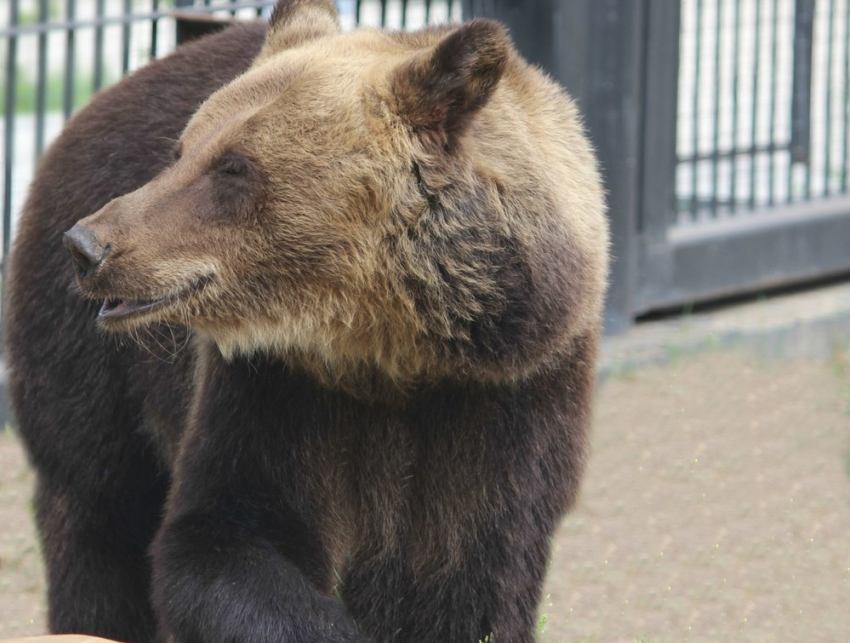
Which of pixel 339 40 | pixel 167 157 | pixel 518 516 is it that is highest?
pixel 339 40

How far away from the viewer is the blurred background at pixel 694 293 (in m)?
5.61

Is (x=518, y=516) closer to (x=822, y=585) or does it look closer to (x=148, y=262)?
(x=148, y=262)

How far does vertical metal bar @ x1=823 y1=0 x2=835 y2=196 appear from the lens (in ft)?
31.2

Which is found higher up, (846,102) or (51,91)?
(846,102)

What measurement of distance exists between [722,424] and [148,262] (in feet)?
15.0

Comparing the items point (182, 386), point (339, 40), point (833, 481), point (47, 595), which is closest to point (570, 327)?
point (339, 40)

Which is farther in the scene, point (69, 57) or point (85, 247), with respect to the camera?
point (69, 57)

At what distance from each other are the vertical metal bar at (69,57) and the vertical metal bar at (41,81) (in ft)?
0.35

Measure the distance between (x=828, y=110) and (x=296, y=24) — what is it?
6327 millimetres

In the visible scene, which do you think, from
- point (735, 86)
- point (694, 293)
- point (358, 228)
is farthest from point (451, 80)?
point (735, 86)

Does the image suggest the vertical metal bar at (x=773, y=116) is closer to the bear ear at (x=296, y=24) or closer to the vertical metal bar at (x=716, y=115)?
the vertical metal bar at (x=716, y=115)

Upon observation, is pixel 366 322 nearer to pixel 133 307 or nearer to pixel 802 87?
pixel 133 307

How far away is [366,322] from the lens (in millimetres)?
3756

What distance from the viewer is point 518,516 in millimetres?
4039
